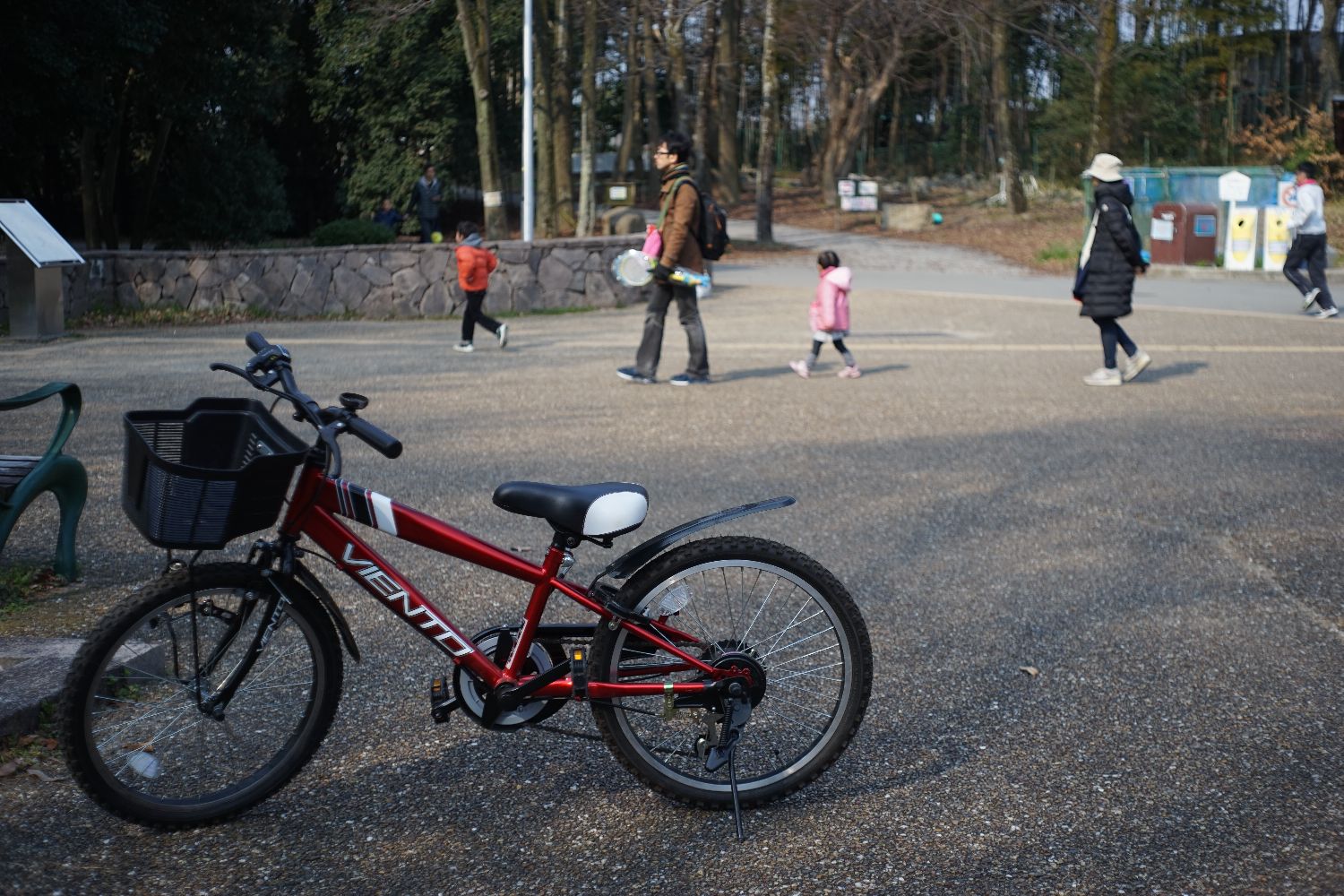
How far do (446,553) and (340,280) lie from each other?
15422mm

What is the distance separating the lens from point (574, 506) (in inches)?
140

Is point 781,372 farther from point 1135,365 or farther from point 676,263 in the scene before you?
point 1135,365

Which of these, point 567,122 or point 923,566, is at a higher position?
point 567,122

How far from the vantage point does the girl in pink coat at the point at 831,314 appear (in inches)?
482

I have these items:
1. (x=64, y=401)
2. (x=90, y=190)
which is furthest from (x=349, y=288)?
(x=64, y=401)

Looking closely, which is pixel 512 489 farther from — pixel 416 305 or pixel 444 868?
pixel 416 305

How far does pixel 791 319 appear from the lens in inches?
685

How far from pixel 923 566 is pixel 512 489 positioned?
124 inches

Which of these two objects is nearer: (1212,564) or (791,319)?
(1212,564)

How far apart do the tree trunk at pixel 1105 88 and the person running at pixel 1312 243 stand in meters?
16.2

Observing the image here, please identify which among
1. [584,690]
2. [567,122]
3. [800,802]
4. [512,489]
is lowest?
[800,802]

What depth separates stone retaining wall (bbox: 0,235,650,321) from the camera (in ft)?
58.9

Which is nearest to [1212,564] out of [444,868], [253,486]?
[444,868]

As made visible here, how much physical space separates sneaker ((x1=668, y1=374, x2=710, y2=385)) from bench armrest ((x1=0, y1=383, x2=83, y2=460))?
6.56 meters
